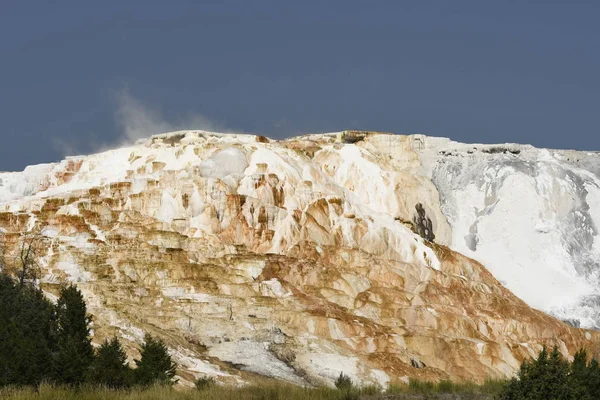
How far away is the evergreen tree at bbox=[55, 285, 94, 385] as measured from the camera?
108 feet

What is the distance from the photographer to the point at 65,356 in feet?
111

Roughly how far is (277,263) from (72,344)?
106 feet

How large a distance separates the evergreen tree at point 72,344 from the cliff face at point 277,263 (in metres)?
8.00

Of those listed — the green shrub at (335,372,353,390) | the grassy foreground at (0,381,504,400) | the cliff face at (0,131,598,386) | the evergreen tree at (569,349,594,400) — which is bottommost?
the grassy foreground at (0,381,504,400)

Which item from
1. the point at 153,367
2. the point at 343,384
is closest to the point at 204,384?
the point at 343,384

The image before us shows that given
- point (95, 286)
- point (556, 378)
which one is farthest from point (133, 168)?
point (556, 378)

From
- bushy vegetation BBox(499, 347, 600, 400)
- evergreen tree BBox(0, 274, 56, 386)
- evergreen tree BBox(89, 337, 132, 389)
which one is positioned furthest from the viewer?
evergreen tree BBox(0, 274, 56, 386)

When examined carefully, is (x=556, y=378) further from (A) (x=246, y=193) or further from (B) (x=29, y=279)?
(A) (x=246, y=193)

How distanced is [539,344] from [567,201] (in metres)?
22.8

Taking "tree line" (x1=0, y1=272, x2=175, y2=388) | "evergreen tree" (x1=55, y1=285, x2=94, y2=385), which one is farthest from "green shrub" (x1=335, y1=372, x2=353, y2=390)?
"evergreen tree" (x1=55, y1=285, x2=94, y2=385)

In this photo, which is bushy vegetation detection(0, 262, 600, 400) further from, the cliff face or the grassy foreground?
the cliff face

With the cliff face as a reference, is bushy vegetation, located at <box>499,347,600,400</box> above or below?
below

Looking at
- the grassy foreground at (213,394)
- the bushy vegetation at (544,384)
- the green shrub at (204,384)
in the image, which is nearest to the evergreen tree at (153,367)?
the green shrub at (204,384)

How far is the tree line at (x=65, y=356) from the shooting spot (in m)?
32.7
